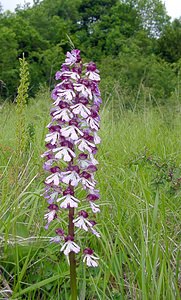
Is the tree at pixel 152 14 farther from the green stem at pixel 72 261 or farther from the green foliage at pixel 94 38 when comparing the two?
the green stem at pixel 72 261

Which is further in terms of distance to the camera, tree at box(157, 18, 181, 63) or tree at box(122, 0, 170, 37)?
tree at box(122, 0, 170, 37)

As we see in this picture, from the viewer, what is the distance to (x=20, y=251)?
201 centimetres

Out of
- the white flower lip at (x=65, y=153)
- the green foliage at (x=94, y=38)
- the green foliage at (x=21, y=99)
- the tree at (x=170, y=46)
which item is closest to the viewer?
the white flower lip at (x=65, y=153)

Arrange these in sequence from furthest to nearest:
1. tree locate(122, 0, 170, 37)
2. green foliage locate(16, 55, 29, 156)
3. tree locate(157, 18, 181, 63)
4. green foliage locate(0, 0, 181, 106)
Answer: tree locate(122, 0, 170, 37)
tree locate(157, 18, 181, 63)
green foliage locate(0, 0, 181, 106)
green foliage locate(16, 55, 29, 156)

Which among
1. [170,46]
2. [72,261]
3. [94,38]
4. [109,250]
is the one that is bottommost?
[109,250]

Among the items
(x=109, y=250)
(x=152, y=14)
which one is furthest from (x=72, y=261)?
(x=152, y=14)

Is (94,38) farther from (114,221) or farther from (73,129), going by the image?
(73,129)

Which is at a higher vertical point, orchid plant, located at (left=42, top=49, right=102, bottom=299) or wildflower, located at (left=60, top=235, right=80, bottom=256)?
orchid plant, located at (left=42, top=49, right=102, bottom=299)

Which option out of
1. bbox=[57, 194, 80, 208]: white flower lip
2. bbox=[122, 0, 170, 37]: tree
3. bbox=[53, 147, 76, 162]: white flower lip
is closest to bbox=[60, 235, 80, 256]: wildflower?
bbox=[57, 194, 80, 208]: white flower lip

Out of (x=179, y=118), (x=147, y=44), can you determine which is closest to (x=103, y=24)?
(x=147, y=44)

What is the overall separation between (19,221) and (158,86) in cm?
1221

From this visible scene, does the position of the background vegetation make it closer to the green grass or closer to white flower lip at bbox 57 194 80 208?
the green grass

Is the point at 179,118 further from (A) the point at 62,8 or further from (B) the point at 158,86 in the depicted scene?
(A) the point at 62,8

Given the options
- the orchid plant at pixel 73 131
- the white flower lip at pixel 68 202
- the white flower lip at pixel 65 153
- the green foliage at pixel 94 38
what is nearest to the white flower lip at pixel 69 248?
the orchid plant at pixel 73 131
